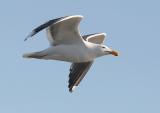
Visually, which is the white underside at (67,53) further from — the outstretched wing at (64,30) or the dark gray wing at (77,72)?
the dark gray wing at (77,72)

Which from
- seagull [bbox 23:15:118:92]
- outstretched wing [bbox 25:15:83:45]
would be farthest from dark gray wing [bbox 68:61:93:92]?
outstretched wing [bbox 25:15:83:45]

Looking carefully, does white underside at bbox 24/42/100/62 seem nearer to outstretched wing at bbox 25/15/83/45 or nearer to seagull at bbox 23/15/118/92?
seagull at bbox 23/15/118/92

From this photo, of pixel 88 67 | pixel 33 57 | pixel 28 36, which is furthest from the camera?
pixel 88 67

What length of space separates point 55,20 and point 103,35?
4.33 metres

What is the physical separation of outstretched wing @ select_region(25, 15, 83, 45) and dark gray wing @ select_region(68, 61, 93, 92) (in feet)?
7.02

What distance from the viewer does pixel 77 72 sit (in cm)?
2539

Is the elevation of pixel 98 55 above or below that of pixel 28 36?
below

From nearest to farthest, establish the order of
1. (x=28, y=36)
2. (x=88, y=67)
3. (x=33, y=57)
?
(x=28, y=36), (x=33, y=57), (x=88, y=67)

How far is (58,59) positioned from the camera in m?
22.9

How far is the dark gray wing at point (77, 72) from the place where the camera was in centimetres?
2528

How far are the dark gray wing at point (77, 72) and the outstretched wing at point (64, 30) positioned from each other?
214 cm

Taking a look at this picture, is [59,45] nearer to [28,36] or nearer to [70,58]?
[70,58]

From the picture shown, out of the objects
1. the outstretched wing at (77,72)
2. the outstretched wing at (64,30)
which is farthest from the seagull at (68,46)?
the outstretched wing at (77,72)

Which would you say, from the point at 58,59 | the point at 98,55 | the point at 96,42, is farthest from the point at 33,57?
the point at 96,42
